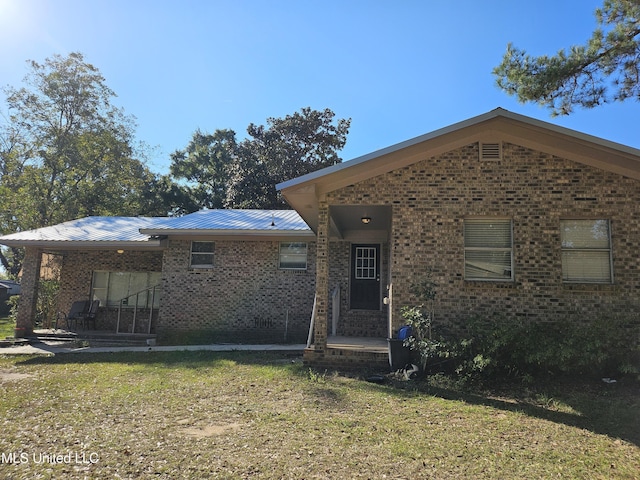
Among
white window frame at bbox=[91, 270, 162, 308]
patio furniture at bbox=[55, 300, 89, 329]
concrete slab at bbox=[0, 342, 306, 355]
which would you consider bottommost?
concrete slab at bbox=[0, 342, 306, 355]

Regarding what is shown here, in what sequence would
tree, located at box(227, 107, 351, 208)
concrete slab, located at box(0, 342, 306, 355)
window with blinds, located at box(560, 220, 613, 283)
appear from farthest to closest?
tree, located at box(227, 107, 351, 208) → concrete slab, located at box(0, 342, 306, 355) → window with blinds, located at box(560, 220, 613, 283)

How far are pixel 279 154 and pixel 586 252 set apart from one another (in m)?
22.0

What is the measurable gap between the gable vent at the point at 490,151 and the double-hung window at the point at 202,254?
8125 millimetres

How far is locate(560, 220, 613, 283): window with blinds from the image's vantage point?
731 cm

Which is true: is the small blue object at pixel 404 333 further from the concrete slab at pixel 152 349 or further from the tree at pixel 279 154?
the tree at pixel 279 154

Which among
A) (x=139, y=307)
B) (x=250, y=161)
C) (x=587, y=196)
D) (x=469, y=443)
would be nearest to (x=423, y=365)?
(x=469, y=443)

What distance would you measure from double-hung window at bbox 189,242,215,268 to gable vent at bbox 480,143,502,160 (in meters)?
8.12

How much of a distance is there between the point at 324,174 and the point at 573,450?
5.44m

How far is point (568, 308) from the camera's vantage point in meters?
7.15

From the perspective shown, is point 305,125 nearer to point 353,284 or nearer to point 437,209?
point 353,284

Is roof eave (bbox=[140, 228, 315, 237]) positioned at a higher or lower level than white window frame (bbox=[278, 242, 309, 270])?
higher

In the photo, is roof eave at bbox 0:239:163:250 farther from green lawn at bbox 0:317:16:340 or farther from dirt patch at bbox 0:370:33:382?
dirt patch at bbox 0:370:33:382

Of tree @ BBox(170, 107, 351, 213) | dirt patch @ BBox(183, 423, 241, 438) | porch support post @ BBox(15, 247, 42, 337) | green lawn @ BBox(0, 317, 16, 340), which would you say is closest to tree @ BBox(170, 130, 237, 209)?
tree @ BBox(170, 107, 351, 213)

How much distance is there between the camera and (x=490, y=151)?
25.3ft
